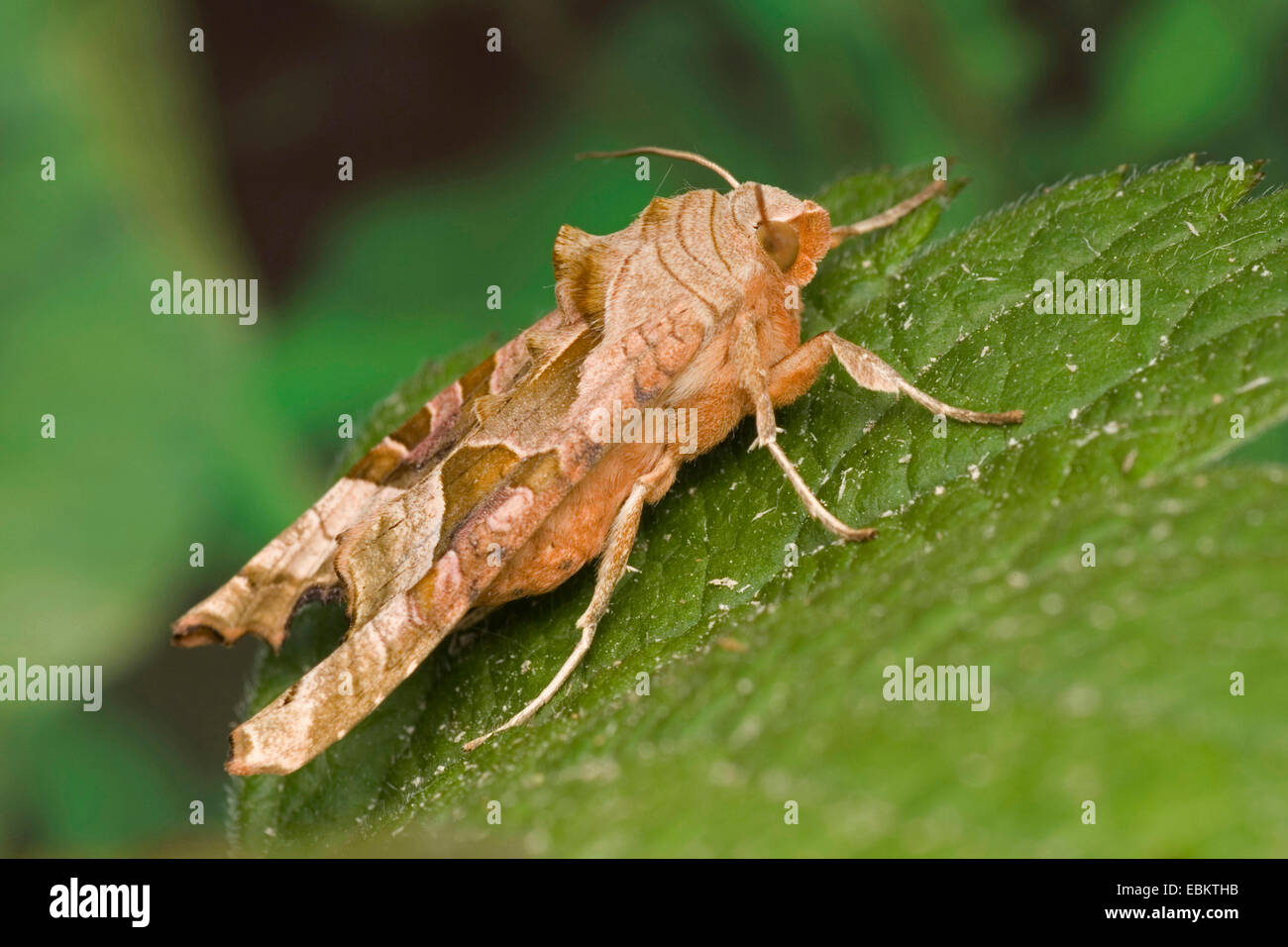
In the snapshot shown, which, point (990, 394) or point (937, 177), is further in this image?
point (937, 177)

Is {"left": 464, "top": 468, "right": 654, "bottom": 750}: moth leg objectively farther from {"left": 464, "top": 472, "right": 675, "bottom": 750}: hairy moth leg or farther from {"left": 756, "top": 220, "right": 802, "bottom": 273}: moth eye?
{"left": 756, "top": 220, "right": 802, "bottom": 273}: moth eye

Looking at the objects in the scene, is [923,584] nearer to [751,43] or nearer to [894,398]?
[894,398]

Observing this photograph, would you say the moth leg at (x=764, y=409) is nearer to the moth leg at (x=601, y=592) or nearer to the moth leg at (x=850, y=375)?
the moth leg at (x=850, y=375)

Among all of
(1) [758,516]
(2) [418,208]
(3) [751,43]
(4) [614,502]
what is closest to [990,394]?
(1) [758,516]

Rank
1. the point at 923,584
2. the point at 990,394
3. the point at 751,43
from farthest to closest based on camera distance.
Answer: the point at 751,43
the point at 990,394
the point at 923,584

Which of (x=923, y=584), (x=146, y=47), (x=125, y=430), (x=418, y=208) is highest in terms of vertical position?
(x=146, y=47)
